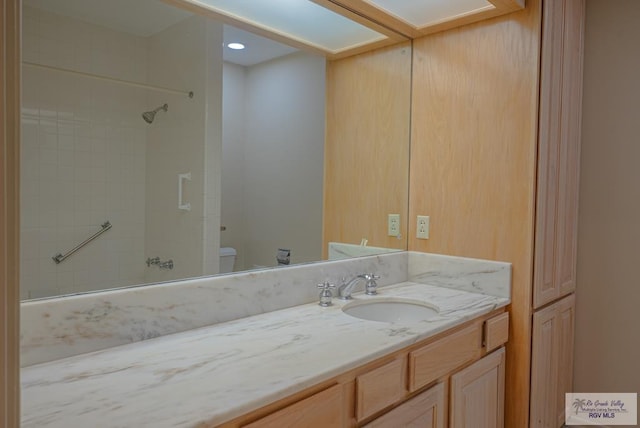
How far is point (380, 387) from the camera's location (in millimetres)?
1212

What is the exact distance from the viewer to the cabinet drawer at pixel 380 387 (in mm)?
1147

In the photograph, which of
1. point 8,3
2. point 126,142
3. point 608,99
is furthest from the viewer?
point 608,99

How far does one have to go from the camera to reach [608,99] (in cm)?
219

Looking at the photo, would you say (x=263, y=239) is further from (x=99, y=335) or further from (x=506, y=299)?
(x=506, y=299)

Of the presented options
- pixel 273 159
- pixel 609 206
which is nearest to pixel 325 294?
pixel 273 159

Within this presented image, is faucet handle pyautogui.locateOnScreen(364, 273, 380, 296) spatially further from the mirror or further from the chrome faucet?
the mirror

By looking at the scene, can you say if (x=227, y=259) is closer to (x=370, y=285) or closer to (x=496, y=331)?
(x=370, y=285)

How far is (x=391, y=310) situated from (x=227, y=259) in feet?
2.50

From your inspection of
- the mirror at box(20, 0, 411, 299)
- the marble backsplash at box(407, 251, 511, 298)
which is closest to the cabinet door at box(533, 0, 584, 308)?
the marble backsplash at box(407, 251, 511, 298)

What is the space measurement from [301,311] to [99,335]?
69 cm

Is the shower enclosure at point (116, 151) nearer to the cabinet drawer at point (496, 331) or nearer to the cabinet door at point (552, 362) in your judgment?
the cabinet drawer at point (496, 331)

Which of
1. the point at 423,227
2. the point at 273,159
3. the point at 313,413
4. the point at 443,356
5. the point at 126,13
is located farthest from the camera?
the point at 423,227

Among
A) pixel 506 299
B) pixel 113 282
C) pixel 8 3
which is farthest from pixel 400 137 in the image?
pixel 8 3

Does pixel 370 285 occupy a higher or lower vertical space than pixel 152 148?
lower
